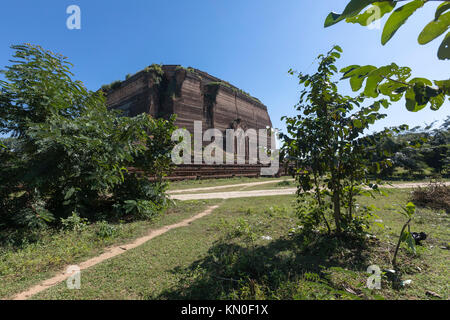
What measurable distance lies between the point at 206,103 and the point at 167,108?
7.77 metres

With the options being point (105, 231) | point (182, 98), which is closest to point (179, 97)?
point (182, 98)

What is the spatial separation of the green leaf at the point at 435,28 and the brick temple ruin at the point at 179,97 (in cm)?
2861

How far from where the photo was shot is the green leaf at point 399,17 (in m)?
0.56

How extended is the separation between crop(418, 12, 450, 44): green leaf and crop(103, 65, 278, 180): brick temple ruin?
93.9 feet

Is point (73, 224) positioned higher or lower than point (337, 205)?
lower

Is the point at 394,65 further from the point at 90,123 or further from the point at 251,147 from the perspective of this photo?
the point at 251,147

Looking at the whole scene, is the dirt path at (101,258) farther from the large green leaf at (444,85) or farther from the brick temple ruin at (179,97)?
the brick temple ruin at (179,97)

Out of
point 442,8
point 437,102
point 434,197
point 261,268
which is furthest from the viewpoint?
point 434,197

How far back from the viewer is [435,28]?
1.98ft

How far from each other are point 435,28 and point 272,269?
108 inches
